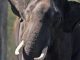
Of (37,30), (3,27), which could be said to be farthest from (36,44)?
(3,27)

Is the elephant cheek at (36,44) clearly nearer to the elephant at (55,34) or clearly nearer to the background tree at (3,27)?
the elephant at (55,34)

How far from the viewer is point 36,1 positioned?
19.3ft

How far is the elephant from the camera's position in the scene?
18.4ft

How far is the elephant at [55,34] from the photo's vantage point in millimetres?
5594

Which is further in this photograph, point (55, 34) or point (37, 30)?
point (55, 34)

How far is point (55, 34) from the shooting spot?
593 centimetres

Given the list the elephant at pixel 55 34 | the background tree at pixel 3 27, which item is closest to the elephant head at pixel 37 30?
the elephant at pixel 55 34

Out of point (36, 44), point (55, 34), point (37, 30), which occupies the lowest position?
point (55, 34)

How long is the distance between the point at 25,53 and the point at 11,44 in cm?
332

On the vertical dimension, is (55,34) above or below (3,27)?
below

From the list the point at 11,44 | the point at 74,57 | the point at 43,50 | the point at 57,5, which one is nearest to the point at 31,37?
the point at 43,50

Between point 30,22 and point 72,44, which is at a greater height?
point 30,22

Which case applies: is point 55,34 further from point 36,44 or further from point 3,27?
point 3,27

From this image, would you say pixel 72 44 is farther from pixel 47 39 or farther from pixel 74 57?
pixel 47 39
